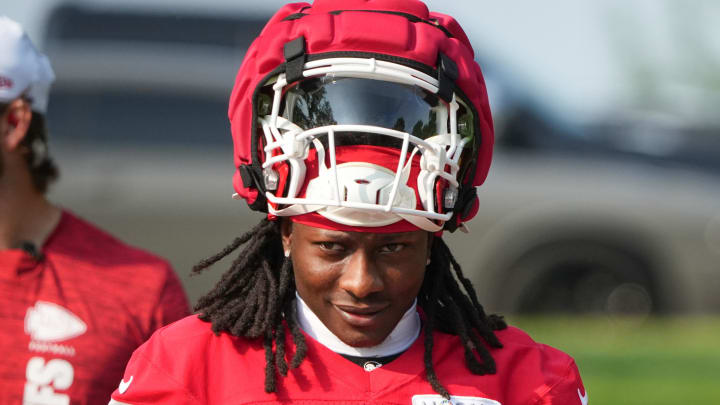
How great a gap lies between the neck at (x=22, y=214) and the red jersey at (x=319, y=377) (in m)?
0.94

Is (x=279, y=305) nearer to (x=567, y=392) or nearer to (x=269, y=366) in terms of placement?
(x=269, y=366)

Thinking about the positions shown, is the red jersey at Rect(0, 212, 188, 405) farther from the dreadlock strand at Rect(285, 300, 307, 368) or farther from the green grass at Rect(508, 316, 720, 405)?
the green grass at Rect(508, 316, 720, 405)

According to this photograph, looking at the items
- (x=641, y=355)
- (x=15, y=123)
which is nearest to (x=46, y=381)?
(x=15, y=123)

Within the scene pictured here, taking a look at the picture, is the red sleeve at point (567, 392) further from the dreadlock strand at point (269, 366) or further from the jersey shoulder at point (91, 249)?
the jersey shoulder at point (91, 249)


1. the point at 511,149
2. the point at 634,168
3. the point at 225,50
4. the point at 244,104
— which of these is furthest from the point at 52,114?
the point at 244,104

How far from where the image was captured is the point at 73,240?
3982mm

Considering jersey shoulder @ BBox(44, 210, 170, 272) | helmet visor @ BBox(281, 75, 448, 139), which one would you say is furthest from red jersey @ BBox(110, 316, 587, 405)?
jersey shoulder @ BBox(44, 210, 170, 272)

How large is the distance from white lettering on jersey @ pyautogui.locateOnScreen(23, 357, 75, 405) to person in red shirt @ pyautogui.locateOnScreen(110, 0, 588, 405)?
0.60 m

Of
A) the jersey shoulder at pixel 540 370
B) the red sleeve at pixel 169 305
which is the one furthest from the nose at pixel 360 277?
the red sleeve at pixel 169 305

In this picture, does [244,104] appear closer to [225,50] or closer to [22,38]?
[22,38]

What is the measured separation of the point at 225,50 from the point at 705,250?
332 cm

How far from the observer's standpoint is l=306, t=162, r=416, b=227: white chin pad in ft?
9.80

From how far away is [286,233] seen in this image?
10.7 ft

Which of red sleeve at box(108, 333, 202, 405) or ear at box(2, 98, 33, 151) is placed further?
ear at box(2, 98, 33, 151)
